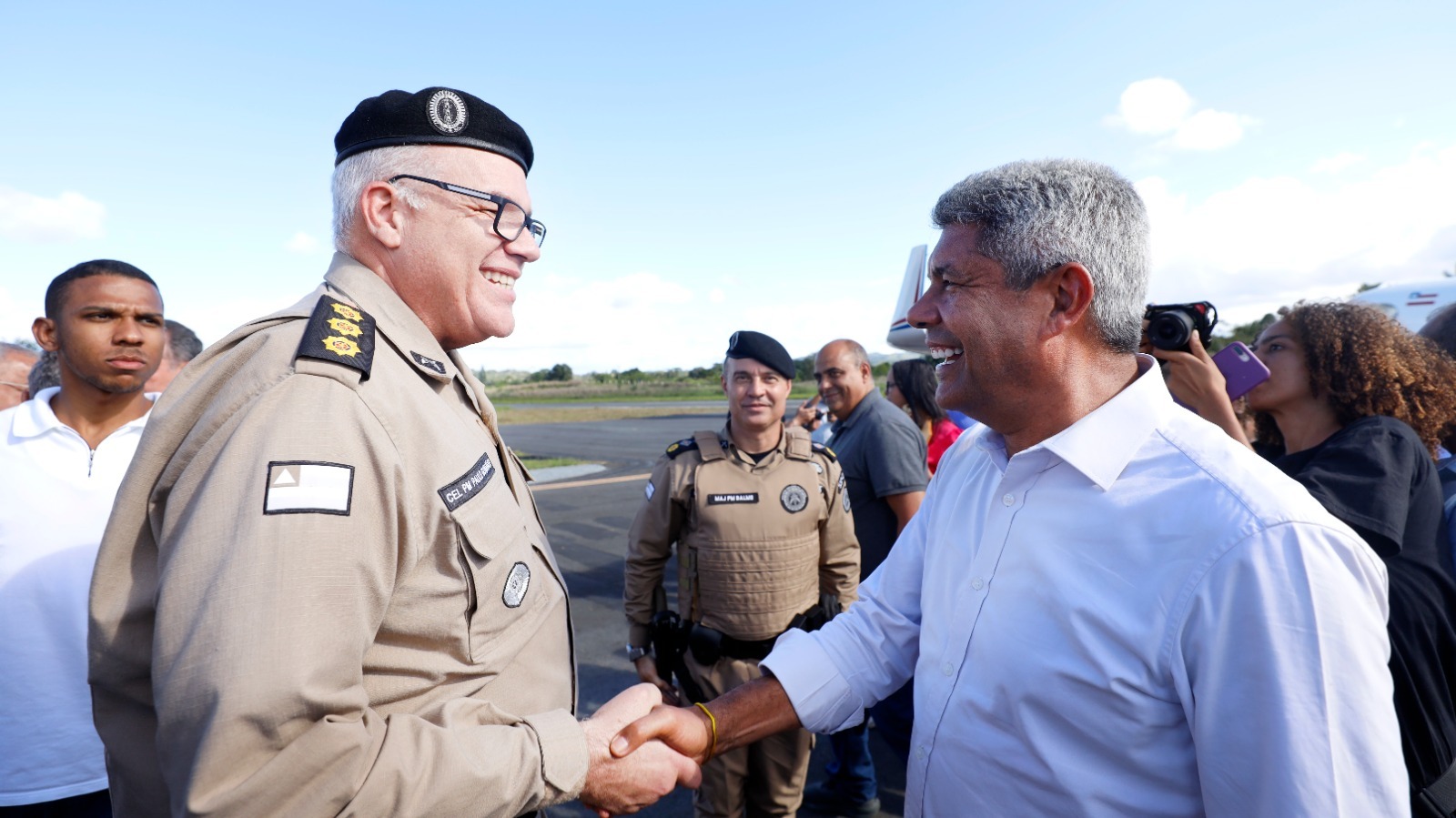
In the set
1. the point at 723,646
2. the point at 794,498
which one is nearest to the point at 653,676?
the point at 723,646

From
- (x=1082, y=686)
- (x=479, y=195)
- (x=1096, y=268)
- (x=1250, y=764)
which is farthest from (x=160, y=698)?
(x=1096, y=268)

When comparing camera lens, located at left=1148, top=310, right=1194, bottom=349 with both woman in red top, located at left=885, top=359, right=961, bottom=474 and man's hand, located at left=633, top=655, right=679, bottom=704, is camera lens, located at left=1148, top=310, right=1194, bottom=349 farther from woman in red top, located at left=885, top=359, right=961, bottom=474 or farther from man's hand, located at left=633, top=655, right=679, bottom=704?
woman in red top, located at left=885, top=359, right=961, bottom=474

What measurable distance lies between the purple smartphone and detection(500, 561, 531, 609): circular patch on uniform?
2.64 metres

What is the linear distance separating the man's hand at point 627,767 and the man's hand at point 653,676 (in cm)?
160

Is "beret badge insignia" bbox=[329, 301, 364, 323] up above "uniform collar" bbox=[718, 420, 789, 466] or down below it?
above

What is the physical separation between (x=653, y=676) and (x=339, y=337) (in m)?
2.55

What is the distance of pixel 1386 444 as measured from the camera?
7.74 ft

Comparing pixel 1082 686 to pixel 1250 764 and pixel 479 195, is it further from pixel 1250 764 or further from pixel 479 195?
pixel 479 195

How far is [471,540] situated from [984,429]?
53.8 inches

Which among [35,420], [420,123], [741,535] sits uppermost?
[420,123]

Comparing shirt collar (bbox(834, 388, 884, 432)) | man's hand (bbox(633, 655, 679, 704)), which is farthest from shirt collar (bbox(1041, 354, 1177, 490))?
shirt collar (bbox(834, 388, 884, 432))

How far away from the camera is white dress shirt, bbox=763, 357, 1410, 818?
1.13 m

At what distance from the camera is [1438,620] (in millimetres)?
2086

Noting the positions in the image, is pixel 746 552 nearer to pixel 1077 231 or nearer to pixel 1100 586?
pixel 1100 586
